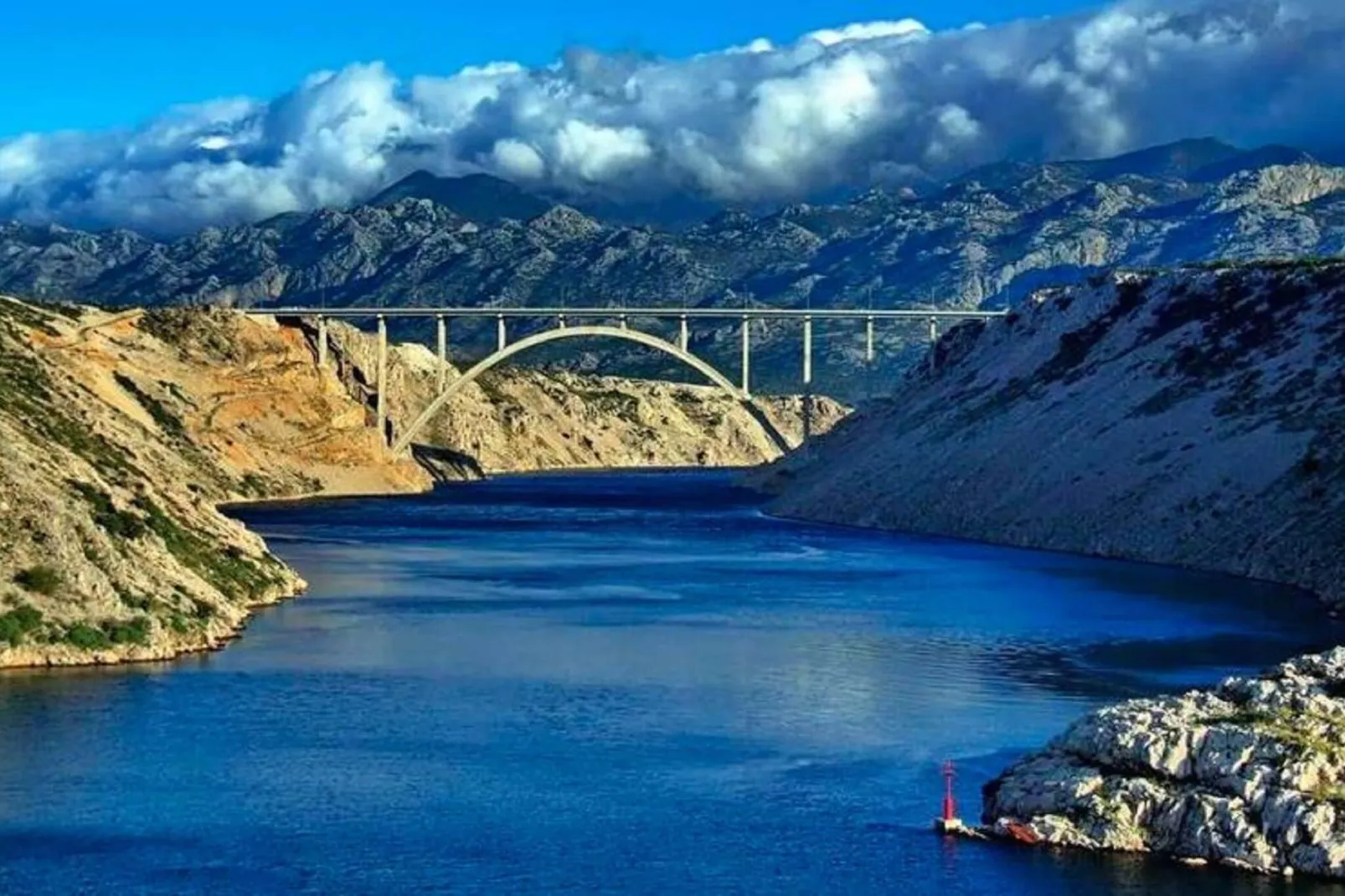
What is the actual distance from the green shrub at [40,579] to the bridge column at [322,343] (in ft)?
360

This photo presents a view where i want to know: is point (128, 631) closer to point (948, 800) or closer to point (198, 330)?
point (948, 800)

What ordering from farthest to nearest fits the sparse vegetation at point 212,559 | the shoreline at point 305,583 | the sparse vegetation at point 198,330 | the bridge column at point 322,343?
the bridge column at point 322,343, the sparse vegetation at point 198,330, the sparse vegetation at point 212,559, the shoreline at point 305,583

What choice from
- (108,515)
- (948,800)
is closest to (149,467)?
(108,515)

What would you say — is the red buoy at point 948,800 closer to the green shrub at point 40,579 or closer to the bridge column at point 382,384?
the green shrub at point 40,579

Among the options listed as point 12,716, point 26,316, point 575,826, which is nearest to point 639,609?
point 12,716

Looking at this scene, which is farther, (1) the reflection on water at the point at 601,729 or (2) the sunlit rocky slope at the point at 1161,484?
(2) the sunlit rocky slope at the point at 1161,484

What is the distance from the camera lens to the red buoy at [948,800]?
1626 inches

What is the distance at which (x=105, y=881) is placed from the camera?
3734 centimetres

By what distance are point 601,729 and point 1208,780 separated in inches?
654

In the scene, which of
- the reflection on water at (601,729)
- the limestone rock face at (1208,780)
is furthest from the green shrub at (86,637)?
the limestone rock face at (1208,780)

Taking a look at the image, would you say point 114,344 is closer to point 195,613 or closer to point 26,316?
point 26,316

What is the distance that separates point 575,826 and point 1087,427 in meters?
78.7

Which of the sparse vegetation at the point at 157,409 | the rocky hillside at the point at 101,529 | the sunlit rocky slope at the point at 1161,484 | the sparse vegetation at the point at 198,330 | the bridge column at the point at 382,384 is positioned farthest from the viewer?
the bridge column at the point at 382,384

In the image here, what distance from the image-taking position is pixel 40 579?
60.1 meters
